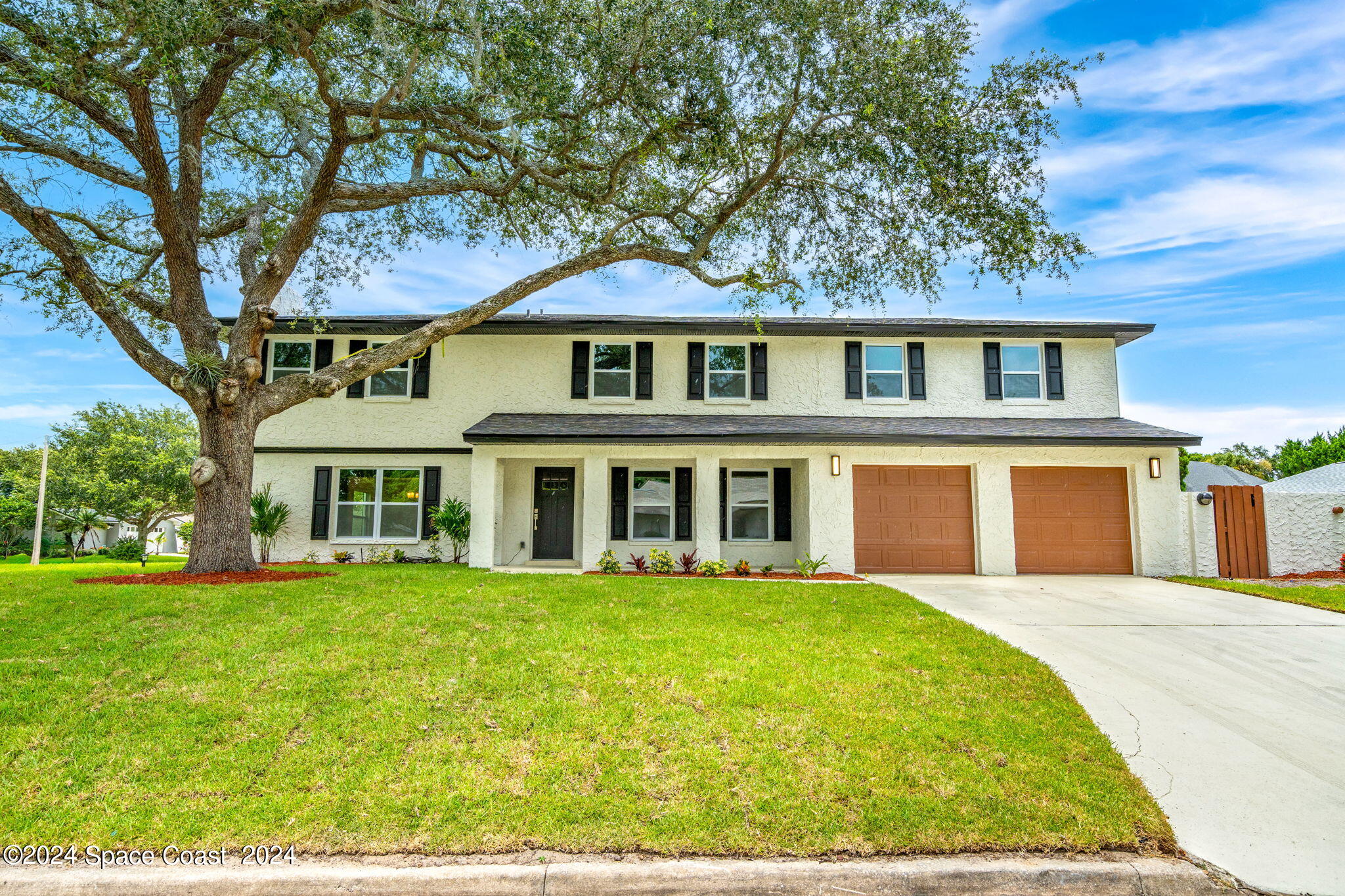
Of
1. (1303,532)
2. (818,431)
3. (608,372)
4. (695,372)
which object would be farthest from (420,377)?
(1303,532)

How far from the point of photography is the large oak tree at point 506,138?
31.9 feet

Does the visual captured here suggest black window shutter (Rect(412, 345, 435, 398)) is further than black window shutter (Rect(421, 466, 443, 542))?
Yes

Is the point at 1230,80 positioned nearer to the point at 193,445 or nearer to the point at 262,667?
the point at 262,667

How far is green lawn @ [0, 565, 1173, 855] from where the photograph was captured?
3783 mm

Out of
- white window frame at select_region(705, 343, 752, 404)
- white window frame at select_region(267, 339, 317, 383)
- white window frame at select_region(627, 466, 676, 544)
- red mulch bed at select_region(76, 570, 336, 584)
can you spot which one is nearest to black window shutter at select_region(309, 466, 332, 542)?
white window frame at select_region(267, 339, 317, 383)

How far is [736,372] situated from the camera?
51.7ft

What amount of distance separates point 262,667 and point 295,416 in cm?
1128

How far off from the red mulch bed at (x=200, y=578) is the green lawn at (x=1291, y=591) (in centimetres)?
1566

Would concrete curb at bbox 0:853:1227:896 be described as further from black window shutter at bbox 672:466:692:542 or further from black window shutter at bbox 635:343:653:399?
black window shutter at bbox 635:343:653:399

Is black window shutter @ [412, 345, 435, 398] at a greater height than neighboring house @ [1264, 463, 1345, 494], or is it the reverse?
black window shutter @ [412, 345, 435, 398]

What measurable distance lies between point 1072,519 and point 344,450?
53.6 feet

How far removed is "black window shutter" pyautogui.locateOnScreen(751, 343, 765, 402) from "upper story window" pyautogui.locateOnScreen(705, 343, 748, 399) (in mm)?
173

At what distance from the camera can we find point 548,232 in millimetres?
14461

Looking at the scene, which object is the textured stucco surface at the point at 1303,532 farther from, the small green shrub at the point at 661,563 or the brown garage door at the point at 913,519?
the small green shrub at the point at 661,563
